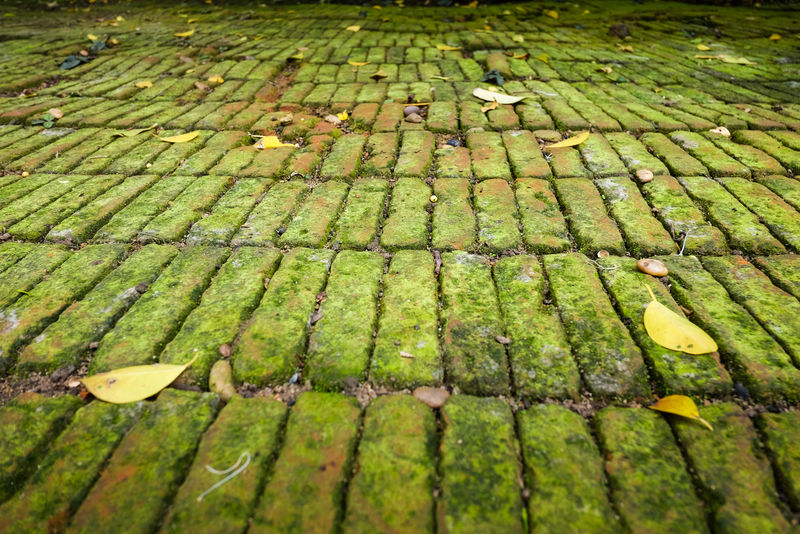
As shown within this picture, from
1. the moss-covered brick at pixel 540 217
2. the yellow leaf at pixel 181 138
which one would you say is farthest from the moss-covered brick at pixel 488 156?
the yellow leaf at pixel 181 138

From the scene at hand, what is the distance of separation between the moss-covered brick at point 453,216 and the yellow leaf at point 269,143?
1.05 m

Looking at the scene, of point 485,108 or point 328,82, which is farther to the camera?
point 328,82

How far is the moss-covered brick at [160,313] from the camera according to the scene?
4.57 feet

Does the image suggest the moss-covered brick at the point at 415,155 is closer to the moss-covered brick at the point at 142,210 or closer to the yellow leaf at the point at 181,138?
the moss-covered brick at the point at 142,210

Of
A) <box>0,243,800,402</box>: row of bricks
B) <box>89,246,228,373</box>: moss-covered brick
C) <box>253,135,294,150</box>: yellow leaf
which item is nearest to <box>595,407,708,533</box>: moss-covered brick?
<box>0,243,800,402</box>: row of bricks

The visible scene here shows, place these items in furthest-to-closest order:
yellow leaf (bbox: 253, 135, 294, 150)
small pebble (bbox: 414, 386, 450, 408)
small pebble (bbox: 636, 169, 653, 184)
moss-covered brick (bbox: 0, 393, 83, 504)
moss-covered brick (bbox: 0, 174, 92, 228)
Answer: yellow leaf (bbox: 253, 135, 294, 150), small pebble (bbox: 636, 169, 653, 184), moss-covered brick (bbox: 0, 174, 92, 228), small pebble (bbox: 414, 386, 450, 408), moss-covered brick (bbox: 0, 393, 83, 504)

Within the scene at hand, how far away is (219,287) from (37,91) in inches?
132

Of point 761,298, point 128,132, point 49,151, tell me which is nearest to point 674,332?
point 761,298

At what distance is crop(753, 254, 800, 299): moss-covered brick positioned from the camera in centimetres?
160

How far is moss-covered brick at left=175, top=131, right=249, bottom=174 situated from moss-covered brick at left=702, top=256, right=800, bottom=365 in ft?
8.27

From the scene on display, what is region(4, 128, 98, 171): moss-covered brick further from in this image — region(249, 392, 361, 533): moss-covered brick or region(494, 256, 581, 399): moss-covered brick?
region(494, 256, 581, 399): moss-covered brick

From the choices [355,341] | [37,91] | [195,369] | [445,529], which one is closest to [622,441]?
[445,529]

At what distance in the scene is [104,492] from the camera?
105 cm

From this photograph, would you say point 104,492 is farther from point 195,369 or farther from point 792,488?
point 792,488
